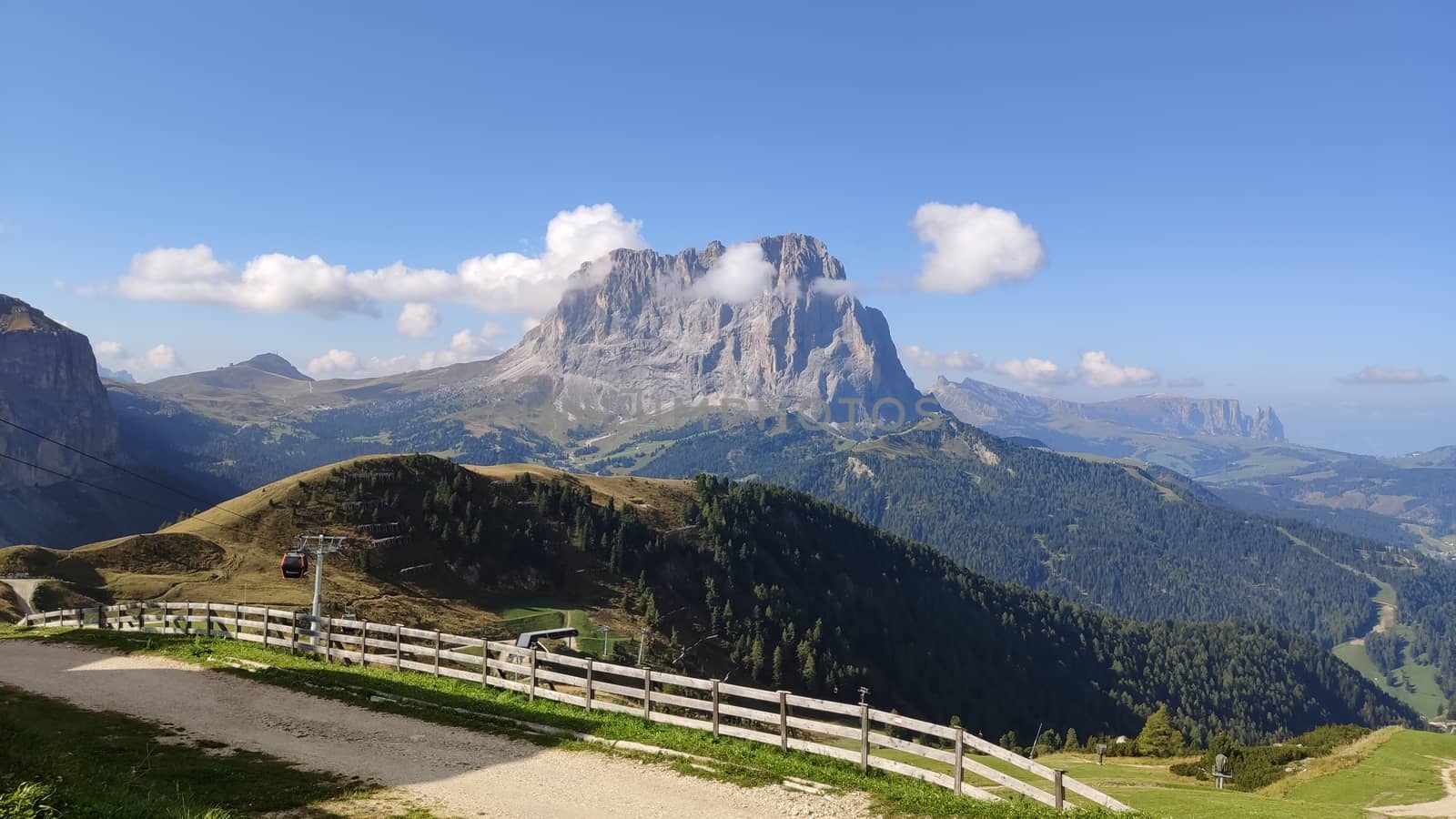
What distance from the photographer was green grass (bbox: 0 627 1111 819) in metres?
18.8

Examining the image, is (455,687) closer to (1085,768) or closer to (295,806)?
(295,806)

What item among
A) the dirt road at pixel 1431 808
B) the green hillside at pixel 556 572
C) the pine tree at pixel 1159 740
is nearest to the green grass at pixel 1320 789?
the dirt road at pixel 1431 808

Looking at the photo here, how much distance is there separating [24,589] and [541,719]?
85.9 m

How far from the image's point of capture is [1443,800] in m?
41.3

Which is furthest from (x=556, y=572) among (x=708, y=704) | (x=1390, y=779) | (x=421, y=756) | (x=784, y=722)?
(x=784, y=722)

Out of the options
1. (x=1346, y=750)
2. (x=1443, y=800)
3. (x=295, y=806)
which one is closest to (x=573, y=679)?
(x=295, y=806)

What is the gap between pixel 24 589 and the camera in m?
81.4

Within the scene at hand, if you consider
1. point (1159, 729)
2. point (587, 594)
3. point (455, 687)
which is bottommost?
point (1159, 729)

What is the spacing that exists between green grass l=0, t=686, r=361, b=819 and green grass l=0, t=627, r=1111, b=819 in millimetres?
6302

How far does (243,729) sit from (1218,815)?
1259 inches

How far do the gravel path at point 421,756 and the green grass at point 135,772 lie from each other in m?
1.14

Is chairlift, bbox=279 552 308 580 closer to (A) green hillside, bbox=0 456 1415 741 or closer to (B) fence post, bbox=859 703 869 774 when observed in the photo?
(A) green hillside, bbox=0 456 1415 741

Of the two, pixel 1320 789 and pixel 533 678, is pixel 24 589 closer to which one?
pixel 533 678

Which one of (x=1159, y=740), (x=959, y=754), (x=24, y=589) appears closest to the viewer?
(x=959, y=754)
